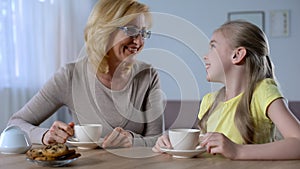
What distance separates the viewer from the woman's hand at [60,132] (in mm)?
1575

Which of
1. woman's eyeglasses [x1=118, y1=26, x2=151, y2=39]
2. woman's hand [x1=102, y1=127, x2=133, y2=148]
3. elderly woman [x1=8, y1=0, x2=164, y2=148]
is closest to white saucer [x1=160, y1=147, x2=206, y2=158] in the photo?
woman's hand [x1=102, y1=127, x2=133, y2=148]

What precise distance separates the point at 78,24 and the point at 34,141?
2.91 m

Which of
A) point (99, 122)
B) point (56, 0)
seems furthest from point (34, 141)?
point (56, 0)

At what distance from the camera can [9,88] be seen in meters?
3.52

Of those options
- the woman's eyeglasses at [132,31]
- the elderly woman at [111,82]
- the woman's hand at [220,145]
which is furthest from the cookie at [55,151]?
the woman's eyeglasses at [132,31]

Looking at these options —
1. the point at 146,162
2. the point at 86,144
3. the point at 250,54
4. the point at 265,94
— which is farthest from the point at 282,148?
the point at 86,144

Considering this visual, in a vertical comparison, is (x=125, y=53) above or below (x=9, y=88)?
above

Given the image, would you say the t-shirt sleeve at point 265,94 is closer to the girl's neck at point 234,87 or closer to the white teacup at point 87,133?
the girl's neck at point 234,87

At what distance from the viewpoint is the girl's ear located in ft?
Answer: 5.45

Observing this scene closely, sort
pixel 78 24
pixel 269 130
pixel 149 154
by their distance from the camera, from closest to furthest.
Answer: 1. pixel 149 154
2. pixel 269 130
3. pixel 78 24

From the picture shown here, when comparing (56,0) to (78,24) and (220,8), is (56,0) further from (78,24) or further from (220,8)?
(220,8)

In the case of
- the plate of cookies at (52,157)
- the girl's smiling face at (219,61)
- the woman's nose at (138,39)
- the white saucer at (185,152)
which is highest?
the woman's nose at (138,39)

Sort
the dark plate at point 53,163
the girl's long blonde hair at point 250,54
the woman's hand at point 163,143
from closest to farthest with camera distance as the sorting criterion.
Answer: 1. the dark plate at point 53,163
2. the woman's hand at point 163,143
3. the girl's long blonde hair at point 250,54

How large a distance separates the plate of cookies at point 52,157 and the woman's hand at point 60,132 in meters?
0.34
